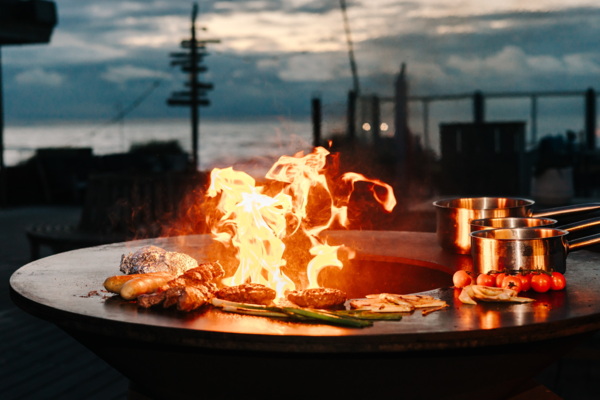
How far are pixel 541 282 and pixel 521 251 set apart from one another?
0.11m

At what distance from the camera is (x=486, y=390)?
2.09 m

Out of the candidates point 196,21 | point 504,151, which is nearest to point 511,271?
point 504,151

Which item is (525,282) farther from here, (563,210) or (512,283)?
(563,210)

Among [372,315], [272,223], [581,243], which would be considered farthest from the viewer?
[272,223]

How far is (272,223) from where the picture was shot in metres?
2.95

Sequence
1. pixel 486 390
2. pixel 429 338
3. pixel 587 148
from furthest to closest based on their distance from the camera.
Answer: pixel 587 148
pixel 486 390
pixel 429 338

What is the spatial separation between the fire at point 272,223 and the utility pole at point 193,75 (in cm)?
2043

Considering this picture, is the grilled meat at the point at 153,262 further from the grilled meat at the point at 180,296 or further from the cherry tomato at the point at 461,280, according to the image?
the cherry tomato at the point at 461,280

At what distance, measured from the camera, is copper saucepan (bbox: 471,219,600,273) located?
2.19m

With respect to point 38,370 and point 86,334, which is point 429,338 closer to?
point 86,334

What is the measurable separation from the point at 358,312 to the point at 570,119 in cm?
1265

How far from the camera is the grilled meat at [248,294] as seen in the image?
218cm

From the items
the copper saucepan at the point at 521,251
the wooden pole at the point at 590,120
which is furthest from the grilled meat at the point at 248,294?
the wooden pole at the point at 590,120

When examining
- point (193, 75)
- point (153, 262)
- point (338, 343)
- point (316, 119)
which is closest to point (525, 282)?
point (338, 343)
